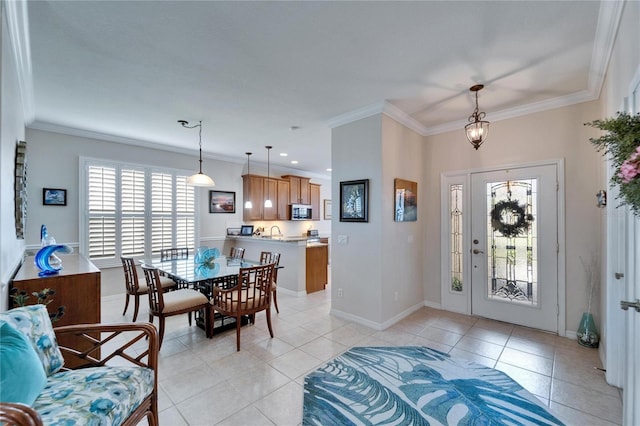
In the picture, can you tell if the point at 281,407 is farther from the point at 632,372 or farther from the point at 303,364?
the point at 632,372

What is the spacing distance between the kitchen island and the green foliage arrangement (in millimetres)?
4157

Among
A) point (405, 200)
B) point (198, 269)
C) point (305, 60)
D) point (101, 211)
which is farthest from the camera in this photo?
point (101, 211)

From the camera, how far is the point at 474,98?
3.23 m

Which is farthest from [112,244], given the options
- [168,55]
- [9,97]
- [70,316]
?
[168,55]

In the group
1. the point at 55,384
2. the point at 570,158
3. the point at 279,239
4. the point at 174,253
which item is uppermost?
the point at 570,158

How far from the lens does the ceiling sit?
1915 mm

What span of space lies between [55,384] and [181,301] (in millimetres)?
1540

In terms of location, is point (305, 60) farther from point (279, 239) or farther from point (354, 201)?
point (279, 239)

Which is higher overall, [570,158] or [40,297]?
[570,158]

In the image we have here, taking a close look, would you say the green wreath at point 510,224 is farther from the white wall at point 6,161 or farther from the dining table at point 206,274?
the white wall at point 6,161

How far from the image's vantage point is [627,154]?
4.16 ft

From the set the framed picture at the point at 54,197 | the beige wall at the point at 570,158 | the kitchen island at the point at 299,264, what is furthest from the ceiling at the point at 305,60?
the kitchen island at the point at 299,264

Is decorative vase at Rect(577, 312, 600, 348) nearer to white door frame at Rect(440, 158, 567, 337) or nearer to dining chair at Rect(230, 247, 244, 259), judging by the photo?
white door frame at Rect(440, 158, 567, 337)

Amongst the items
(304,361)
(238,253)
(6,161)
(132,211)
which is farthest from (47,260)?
(132,211)
